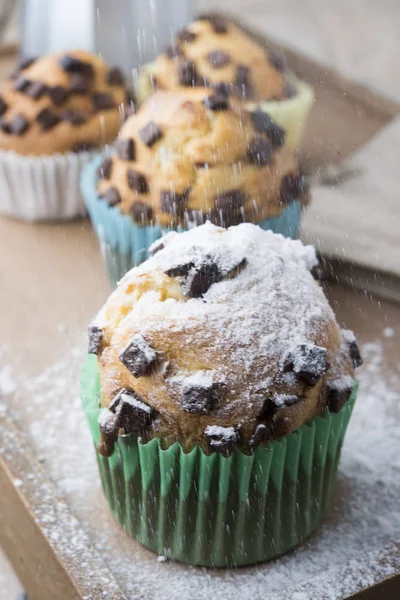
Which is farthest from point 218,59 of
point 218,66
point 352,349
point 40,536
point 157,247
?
point 40,536

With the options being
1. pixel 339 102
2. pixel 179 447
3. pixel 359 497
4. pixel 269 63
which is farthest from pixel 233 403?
pixel 339 102

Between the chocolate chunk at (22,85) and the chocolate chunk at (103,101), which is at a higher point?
the chocolate chunk at (22,85)

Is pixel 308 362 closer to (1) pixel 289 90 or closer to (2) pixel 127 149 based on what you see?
(2) pixel 127 149

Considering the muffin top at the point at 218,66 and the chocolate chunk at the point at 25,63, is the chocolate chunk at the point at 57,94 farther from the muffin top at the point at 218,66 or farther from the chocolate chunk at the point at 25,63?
the muffin top at the point at 218,66

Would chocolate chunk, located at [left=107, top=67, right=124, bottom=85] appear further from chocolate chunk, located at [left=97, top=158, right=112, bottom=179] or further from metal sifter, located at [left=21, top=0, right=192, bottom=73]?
chocolate chunk, located at [left=97, top=158, right=112, bottom=179]

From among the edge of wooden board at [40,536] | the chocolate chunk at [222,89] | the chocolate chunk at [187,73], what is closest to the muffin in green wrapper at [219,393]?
the edge of wooden board at [40,536]

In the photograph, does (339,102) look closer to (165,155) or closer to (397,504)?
(165,155)

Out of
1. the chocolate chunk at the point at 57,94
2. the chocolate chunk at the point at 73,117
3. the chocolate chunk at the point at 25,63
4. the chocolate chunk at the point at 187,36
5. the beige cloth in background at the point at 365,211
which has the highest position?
the chocolate chunk at the point at 187,36
